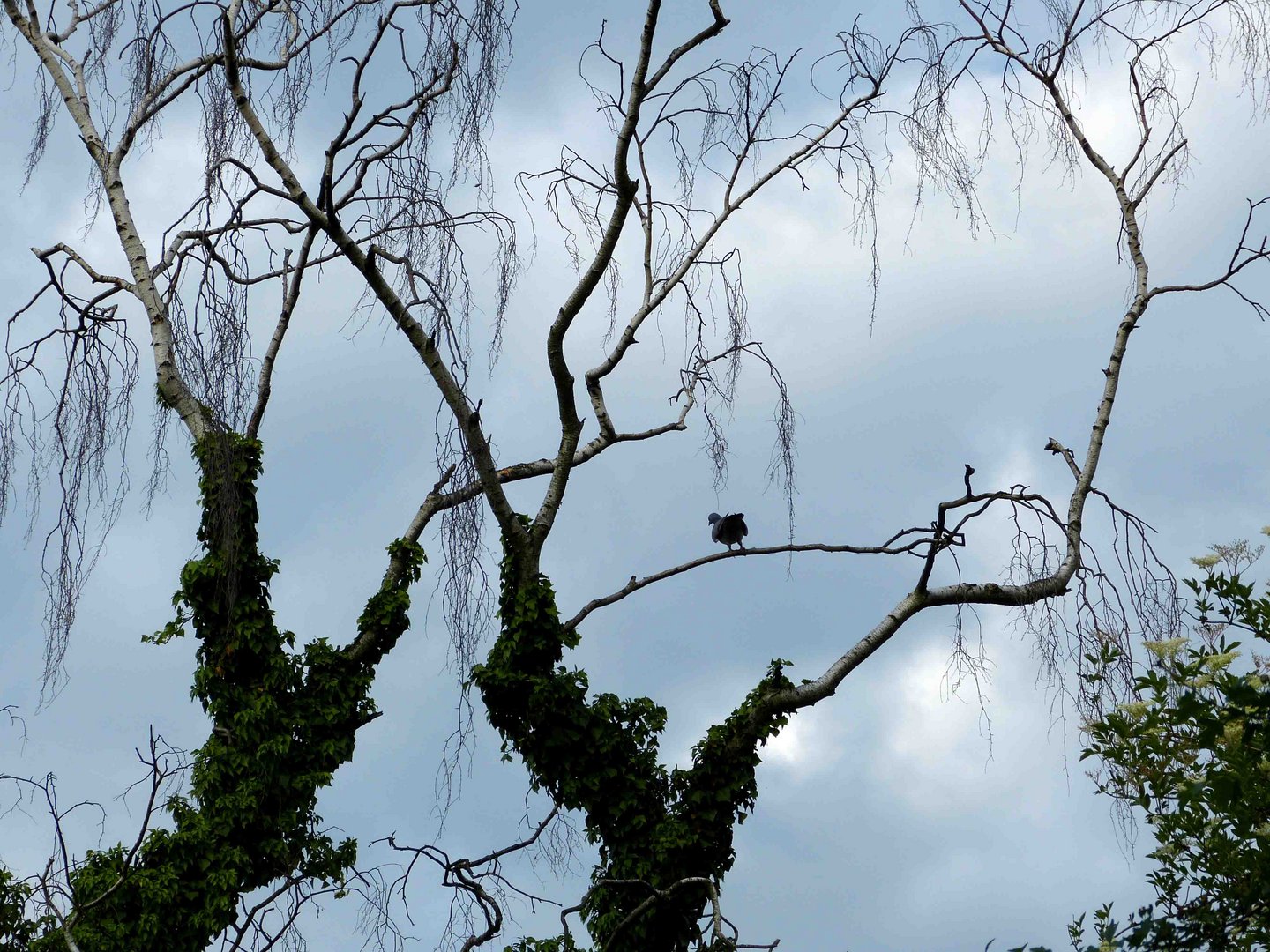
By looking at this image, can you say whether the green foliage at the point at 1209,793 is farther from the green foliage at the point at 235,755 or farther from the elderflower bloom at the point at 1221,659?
the green foliage at the point at 235,755

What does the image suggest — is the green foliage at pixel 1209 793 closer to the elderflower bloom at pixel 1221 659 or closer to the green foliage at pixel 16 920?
the elderflower bloom at pixel 1221 659

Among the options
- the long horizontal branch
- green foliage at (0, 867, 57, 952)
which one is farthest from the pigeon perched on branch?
green foliage at (0, 867, 57, 952)

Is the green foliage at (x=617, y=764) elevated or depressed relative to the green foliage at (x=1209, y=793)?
elevated

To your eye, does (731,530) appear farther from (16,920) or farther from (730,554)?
(16,920)

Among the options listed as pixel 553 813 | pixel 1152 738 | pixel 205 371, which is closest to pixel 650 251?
pixel 205 371

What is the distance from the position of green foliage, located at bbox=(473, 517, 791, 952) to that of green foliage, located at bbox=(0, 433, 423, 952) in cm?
89

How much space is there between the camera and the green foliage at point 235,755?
679 cm

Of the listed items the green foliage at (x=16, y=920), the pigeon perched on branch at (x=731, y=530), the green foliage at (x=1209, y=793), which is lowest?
the green foliage at (x=1209, y=793)

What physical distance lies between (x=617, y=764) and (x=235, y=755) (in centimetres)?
206

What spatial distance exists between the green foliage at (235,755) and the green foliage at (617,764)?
89cm

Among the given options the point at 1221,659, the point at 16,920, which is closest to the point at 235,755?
the point at 16,920

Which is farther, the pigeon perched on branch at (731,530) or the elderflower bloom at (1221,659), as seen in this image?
the pigeon perched on branch at (731,530)

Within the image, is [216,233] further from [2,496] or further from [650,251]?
[650,251]

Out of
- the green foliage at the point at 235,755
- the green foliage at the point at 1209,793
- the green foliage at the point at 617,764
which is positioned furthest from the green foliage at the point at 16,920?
the green foliage at the point at 1209,793
